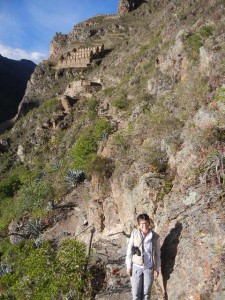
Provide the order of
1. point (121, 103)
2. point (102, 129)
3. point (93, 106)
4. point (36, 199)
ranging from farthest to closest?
point (93, 106) → point (121, 103) → point (102, 129) → point (36, 199)

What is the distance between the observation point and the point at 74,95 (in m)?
35.1

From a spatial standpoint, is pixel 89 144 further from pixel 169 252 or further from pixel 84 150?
pixel 169 252

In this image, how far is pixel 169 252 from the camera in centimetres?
518

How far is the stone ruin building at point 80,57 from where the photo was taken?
4722 cm

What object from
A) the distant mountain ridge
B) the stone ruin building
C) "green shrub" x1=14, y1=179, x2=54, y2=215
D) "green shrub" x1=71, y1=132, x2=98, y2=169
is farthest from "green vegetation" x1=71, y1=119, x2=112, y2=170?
the distant mountain ridge

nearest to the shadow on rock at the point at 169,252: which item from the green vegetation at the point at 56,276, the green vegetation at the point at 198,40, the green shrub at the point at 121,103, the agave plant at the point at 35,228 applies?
the green vegetation at the point at 56,276

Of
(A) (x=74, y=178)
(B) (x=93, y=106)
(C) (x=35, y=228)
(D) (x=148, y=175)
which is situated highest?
(B) (x=93, y=106)

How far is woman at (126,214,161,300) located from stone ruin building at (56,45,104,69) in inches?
1741

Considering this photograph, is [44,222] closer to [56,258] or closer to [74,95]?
[56,258]

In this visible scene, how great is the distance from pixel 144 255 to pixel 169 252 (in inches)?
19.7

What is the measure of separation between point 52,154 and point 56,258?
24.6 metres

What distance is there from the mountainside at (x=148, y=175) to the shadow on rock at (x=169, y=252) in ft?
0.06

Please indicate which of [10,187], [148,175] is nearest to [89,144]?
[10,187]

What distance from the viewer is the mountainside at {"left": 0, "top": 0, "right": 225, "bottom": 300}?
200 inches
